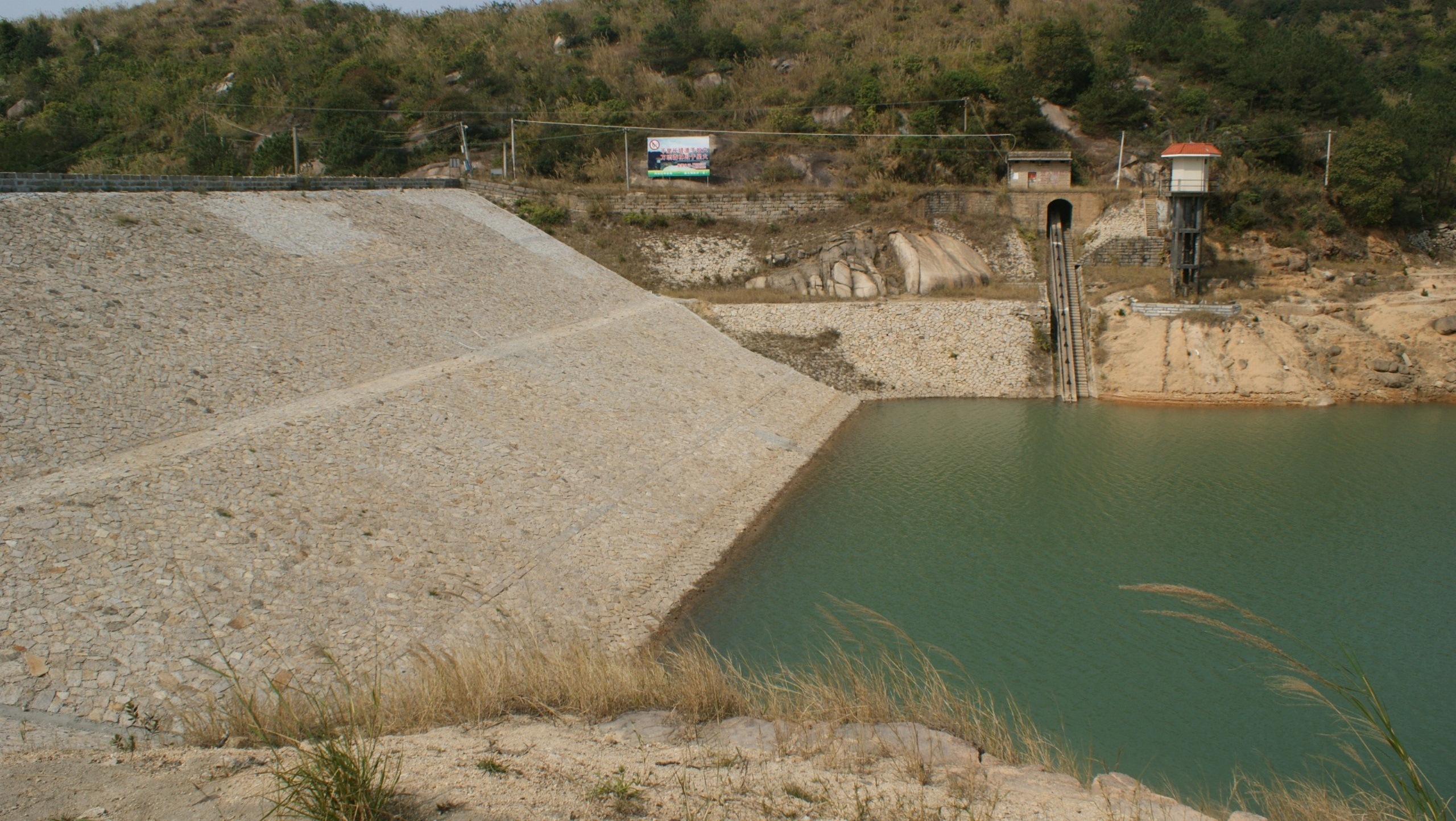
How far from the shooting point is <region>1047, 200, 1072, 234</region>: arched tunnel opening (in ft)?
111

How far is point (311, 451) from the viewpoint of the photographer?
13.4m

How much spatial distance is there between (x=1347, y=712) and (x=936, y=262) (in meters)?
23.1

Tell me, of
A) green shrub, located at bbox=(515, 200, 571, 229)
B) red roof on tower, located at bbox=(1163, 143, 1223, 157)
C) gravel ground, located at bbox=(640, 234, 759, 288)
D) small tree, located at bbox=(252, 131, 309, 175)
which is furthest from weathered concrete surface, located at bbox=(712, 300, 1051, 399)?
small tree, located at bbox=(252, 131, 309, 175)

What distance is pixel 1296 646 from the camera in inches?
444

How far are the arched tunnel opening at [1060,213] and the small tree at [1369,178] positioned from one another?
9179 millimetres

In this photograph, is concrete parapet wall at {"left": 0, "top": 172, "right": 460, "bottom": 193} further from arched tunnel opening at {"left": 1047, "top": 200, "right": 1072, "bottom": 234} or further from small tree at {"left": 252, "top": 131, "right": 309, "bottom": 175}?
arched tunnel opening at {"left": 1047, "top": 200, "right": 1072, "bottom": 234}

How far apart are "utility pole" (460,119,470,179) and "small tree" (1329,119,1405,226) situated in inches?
1232

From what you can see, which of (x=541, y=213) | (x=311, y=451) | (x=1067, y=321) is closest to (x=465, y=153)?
(x=541, y=213)

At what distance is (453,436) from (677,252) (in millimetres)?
18682

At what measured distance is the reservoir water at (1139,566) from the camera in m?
9.91

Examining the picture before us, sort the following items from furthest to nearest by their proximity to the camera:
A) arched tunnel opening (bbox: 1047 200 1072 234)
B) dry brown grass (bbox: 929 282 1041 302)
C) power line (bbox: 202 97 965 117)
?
power line (bbox: 202 97 965 117) < arched tunnel opening (bbox: 1047 200 1072 234) < dry brown grass (bbox: 929 282 1041 302)

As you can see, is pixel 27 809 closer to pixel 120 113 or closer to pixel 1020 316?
pixel 1020 316

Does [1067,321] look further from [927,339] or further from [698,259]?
[698,259]

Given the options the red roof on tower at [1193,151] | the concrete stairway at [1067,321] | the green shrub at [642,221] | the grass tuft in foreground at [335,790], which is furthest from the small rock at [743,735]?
the green shrub at [642,221]
